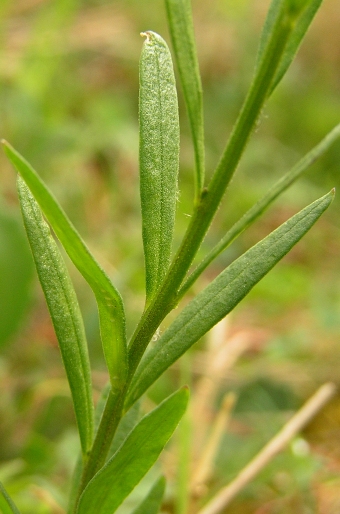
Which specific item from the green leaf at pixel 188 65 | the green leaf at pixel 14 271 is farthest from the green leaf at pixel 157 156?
the green leaf at pixel 14 271

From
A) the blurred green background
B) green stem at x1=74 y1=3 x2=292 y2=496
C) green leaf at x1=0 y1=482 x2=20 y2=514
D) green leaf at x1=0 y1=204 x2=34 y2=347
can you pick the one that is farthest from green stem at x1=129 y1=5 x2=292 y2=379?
green leaf at x1=0 y1=204 x2=34 y2=347

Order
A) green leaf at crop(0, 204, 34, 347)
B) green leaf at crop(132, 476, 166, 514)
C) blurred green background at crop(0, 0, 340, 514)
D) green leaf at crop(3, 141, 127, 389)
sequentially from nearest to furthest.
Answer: green leaf at crop(3, 141, 127, 389), green leaf at crop(132, 476, 166, 514), blurred green background at crop(0, 0, 340, 514), green leaf at crop(0, 204, 34, 347)

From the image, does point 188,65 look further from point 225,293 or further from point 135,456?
point 135,456

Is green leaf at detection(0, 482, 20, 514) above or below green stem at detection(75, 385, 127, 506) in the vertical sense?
below

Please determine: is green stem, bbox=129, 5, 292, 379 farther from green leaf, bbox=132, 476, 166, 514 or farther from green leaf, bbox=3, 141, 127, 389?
green leaf, bbox=132, 476, 166, 514

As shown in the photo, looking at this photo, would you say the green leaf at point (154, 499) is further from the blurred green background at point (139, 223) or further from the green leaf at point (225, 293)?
the blurred green background at point (139, 223)

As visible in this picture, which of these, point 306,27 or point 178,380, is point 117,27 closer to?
point 178,380
